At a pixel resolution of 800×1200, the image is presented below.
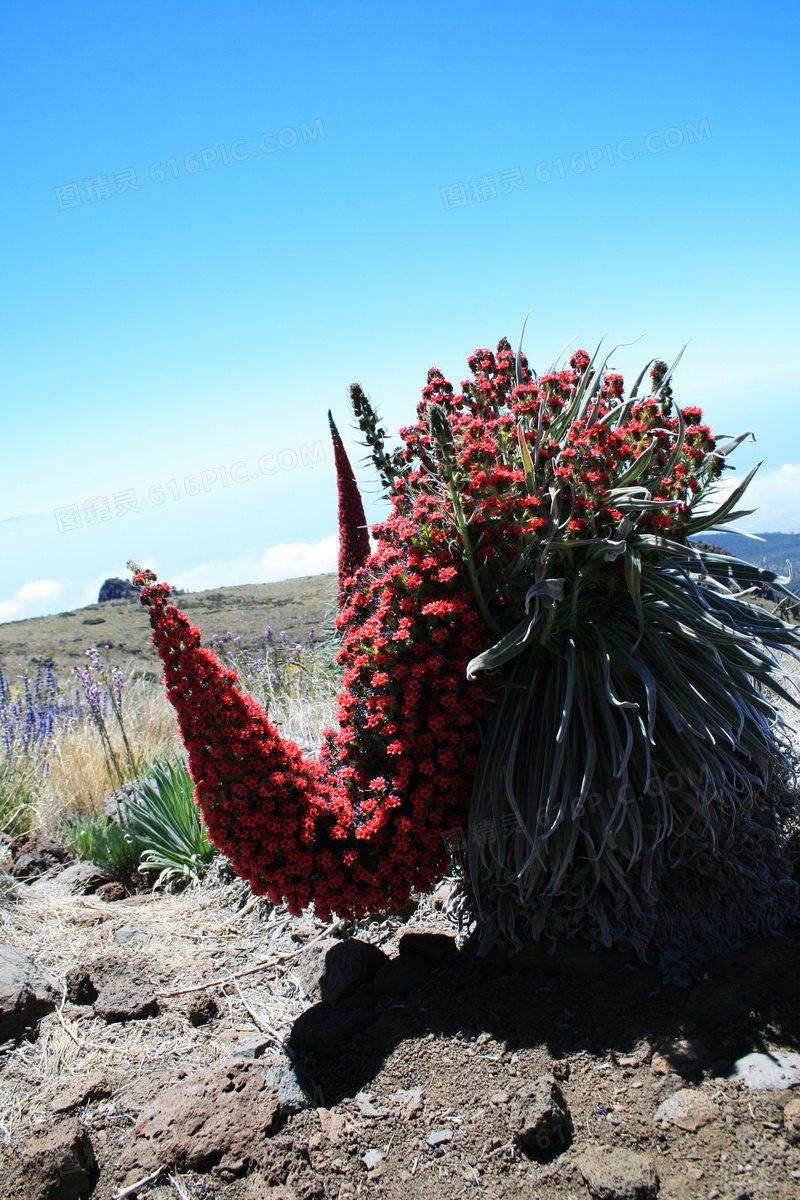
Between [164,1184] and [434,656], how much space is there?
1.78m

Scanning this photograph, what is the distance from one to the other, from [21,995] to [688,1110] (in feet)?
7.95

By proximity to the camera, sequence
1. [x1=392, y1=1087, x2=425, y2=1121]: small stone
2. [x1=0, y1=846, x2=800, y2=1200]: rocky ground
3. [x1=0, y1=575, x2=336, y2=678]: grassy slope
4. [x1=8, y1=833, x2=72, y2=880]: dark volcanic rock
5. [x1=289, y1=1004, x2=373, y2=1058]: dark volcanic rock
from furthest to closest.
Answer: [x1=0, y1=575, x2=336, y2=678]: grassy slope → [x1=8, y1=833, x2=72, y2=880]: dark volcanic rock → [x1=289, y1=1004, x2=373, y2=1058]: dark volcanic rock → [x1=392, y1=1087, x2=425, y2=1121]: small stone → [x1=0, y1=846, x2=800, y2=1200]: rocky ground

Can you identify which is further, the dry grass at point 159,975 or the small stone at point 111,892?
the small stone at point 111,892

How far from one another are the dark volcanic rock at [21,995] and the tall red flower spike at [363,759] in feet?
3.34

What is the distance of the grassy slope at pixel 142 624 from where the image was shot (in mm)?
14695

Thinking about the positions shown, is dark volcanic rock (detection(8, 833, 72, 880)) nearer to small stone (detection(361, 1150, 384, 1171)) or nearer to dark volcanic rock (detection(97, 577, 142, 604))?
small stone (detection(361, 1150, 384, 1171))

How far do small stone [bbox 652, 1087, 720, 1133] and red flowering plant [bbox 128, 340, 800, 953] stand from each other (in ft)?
1.92

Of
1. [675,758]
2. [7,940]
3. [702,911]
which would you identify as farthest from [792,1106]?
[7,940]

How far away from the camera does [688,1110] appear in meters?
2.05

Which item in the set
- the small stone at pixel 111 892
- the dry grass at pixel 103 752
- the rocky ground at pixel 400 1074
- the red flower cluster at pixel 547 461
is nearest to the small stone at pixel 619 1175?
the rocky ground at pixel 400 1074

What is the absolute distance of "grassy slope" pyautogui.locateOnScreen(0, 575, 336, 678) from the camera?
1470 centimetres

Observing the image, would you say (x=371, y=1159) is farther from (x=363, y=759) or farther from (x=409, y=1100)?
(x=363, y=759)

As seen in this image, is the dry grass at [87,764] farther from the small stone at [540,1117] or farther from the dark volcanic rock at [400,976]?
the small stone at [540,1117]

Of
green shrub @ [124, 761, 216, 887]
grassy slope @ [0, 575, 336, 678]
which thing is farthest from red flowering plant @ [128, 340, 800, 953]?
grassy slope @ [0, 575, 336, 678]
